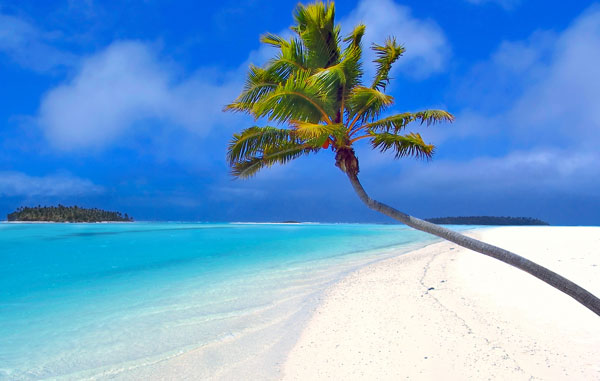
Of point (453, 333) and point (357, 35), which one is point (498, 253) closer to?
point (453, 333)

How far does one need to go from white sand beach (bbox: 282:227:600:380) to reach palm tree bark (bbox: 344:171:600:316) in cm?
110

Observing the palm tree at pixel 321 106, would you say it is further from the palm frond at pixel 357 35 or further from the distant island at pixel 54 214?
the distant island at pixel 54 214

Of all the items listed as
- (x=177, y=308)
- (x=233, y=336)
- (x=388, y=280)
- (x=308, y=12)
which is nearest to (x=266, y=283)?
(x=177, y=308)

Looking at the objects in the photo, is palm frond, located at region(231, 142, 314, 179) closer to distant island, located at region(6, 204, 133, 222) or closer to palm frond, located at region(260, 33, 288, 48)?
palm frond, located at region(260, 33, 288, 48)

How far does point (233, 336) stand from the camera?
186 inches

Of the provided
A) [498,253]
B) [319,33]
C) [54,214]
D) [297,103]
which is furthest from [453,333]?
[54,214]

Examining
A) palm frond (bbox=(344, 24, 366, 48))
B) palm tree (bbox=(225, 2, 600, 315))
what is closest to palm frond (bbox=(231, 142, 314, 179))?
palm tree (bbox=(225, 2, 600, 315))

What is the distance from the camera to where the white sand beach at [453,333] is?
3451 mm

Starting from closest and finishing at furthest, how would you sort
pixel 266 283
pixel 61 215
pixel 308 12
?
pixel 308 12, pixel 266 283, pixel 61 215

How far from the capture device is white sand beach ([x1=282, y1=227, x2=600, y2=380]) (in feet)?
11.3

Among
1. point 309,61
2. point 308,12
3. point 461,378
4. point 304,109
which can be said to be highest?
point 308,12

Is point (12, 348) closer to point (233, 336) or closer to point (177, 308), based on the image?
point (177, 308)

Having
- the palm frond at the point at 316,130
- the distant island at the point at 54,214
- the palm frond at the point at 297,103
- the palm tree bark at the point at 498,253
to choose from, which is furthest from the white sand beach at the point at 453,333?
the distant island at the point at 54,214

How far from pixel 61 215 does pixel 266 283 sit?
82.4 meters
